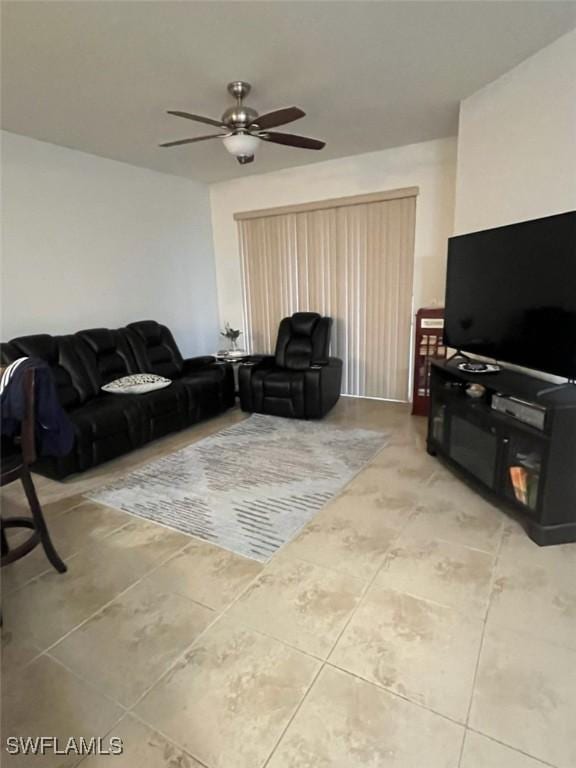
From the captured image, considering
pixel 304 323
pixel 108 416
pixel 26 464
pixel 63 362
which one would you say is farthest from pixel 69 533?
pixel 304 323

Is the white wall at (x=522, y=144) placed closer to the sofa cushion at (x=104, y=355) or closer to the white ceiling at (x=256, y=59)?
the white ceiling at (x=256, y=59)

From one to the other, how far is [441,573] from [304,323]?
3067mm

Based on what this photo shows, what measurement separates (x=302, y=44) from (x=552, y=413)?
7.54ft

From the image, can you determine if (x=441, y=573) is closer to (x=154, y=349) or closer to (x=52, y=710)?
(x=52, y=710)

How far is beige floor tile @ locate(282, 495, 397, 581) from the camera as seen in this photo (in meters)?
1.98

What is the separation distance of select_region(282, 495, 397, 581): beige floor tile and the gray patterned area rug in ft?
0.29

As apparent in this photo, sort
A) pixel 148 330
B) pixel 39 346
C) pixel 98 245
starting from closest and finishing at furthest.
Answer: pixel 39 346
pixel 98 245
pixel 148 330

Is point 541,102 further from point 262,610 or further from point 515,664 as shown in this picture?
point 262,610

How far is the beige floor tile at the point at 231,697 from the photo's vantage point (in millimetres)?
1227

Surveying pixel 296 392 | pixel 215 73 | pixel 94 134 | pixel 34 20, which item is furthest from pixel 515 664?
pixel 94 134

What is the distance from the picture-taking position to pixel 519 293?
2.34 metres

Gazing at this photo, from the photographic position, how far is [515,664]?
1.44 meters

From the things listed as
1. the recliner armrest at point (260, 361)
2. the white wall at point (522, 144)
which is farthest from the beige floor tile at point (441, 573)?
the recliner armrest at point (260, 361)

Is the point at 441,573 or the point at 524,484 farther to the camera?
the point at 524,484
